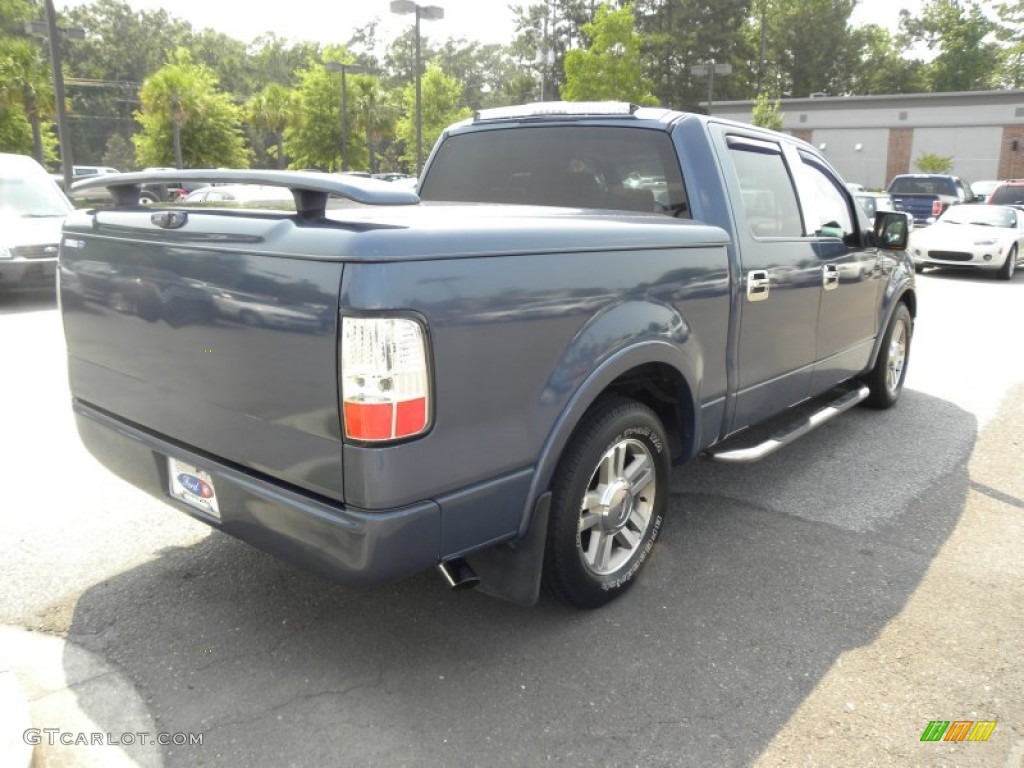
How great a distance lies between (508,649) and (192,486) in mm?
1239

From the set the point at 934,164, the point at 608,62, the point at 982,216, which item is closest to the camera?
the point at 982,216

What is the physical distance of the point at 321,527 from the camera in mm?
2316

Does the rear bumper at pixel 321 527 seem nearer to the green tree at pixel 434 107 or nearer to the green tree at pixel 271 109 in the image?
the green tree at pixel 434 107

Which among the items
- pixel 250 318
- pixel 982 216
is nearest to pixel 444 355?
pixel 250 318

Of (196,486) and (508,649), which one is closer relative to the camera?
(196,486)

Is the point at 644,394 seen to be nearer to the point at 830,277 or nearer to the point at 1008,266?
the point at 830,277

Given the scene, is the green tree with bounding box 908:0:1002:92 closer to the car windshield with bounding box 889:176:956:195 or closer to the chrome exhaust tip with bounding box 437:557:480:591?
the car windshield with bounding box 889:176:956:195

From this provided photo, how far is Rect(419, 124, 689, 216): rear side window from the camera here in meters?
3.76

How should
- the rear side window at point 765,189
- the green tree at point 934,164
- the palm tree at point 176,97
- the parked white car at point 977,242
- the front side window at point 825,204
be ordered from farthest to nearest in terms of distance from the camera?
1. the green tree at point 934,164
2. the palm tree at point 176,97
3. the parked white car at point 977,242
4. the front side window at point 825,204
5. the rear side window at point 765,189

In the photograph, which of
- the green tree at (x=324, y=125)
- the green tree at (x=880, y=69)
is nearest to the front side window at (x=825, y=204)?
the green tree at (x=324, y=125)

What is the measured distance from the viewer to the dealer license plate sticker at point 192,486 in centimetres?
266

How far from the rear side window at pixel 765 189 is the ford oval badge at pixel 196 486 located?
258 cm

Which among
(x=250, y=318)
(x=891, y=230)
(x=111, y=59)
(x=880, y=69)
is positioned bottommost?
(x=250, y=318)

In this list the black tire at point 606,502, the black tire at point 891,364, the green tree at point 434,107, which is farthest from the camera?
the green tree at point 434,107
